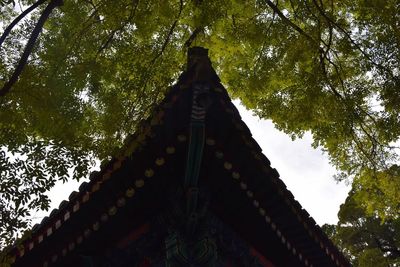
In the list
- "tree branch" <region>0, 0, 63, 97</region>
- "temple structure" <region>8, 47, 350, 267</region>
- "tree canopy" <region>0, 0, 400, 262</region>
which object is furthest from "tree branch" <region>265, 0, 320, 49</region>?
"tree branch" <region>0, 0, 63, 97</region>

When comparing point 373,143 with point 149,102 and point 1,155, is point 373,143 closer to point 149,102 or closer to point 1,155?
point 149,102

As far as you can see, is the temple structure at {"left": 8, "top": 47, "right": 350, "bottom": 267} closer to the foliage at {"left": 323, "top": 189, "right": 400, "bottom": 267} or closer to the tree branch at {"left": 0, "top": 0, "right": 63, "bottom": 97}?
the tree branch at {"left": 0, "top": 0, "right": 63, "bottom": 97}

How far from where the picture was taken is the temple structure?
451 cm

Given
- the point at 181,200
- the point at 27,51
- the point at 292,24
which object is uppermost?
the point at 292,24

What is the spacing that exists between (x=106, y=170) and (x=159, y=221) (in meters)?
0.99

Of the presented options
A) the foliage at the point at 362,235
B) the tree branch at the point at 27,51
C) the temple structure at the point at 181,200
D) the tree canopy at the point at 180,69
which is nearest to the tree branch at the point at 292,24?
the tree canopy at the point at 180,69

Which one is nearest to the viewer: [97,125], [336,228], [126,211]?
[126,211]

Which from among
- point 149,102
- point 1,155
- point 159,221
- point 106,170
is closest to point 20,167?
point 1,155

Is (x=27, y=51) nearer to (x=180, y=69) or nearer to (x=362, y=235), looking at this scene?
(x=180, y=69)

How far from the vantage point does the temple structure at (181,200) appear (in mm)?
4508

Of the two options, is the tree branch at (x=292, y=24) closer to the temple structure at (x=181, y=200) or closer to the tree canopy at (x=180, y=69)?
the tree canopy at (x=180, y=69)

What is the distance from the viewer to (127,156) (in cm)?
457

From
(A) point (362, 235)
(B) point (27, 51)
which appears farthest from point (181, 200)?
(A) point (362, 235)

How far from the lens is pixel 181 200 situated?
16.3ft
